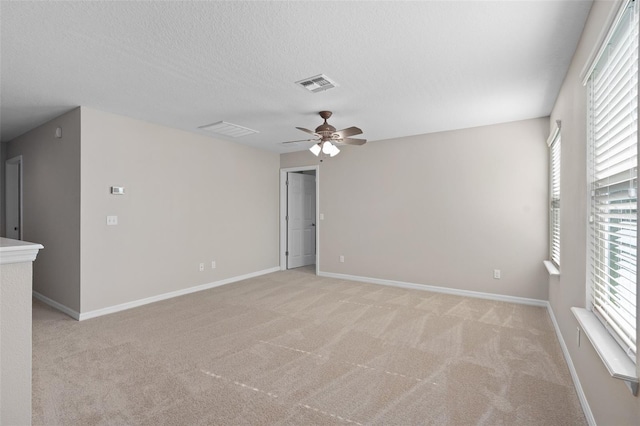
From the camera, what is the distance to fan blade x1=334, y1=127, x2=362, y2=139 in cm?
355

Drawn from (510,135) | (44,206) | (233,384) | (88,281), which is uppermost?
(510,135)

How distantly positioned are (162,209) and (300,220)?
3.11 meters

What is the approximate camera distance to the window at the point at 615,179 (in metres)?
1.42

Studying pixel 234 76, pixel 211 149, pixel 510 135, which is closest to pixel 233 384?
pixel 234 76

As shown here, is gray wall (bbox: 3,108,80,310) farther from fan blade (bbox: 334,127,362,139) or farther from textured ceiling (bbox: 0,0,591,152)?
fan blade (bbox: 334,127,362,139)

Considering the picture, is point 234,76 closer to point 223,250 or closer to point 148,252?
point 148,252

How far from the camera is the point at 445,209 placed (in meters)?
4.90

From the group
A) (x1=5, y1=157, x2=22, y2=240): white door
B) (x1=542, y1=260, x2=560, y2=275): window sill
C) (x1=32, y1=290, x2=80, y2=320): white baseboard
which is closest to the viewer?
(x1=542, y1=260, x2=560, y2=275): window sill

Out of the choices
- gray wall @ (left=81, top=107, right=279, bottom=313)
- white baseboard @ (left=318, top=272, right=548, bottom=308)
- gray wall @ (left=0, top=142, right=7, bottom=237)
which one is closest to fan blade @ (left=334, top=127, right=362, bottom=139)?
gray wall @ (left=81, top=107, right=279, bottom=313)

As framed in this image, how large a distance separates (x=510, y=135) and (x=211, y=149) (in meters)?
4.41

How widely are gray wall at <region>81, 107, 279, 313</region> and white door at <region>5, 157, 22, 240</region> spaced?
2.59 metres

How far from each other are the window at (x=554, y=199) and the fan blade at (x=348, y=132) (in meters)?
2.10

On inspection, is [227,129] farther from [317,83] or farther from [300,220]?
[300,220]

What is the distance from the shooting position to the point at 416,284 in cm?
514
